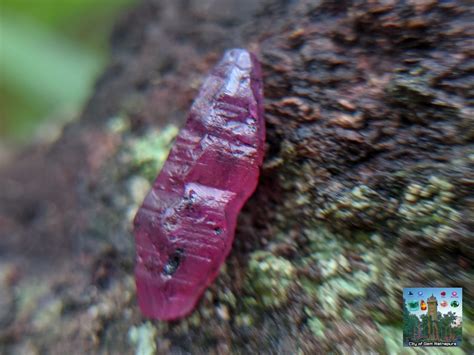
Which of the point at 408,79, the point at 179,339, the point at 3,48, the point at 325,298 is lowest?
the point at 3,48

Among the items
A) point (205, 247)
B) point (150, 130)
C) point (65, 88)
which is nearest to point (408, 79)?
point (205, 247)

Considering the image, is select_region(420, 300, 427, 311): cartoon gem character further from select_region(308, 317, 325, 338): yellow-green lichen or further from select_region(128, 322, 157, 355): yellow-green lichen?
select_region(128, 322, 157, 355): yellow-green lichen

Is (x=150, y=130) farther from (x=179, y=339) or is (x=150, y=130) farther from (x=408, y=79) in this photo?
(x=408, y=79)

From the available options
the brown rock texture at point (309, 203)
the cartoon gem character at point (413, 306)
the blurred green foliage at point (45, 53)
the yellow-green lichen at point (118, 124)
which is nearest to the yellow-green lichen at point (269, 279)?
the brown rock texture at point (309, 203)

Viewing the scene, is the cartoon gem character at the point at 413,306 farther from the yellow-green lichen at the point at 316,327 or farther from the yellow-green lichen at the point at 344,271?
the yellow-green lichen at the point at 316,327

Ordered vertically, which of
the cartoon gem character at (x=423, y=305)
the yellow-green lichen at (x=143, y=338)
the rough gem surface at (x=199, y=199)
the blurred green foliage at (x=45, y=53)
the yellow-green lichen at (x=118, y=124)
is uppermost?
the rough gem surface at (x=199, y=199)

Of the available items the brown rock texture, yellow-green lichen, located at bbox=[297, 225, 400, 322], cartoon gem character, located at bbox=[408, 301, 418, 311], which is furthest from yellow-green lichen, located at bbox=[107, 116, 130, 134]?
cartoon gem character, located at bbox=[408, 301, 418, 311]
